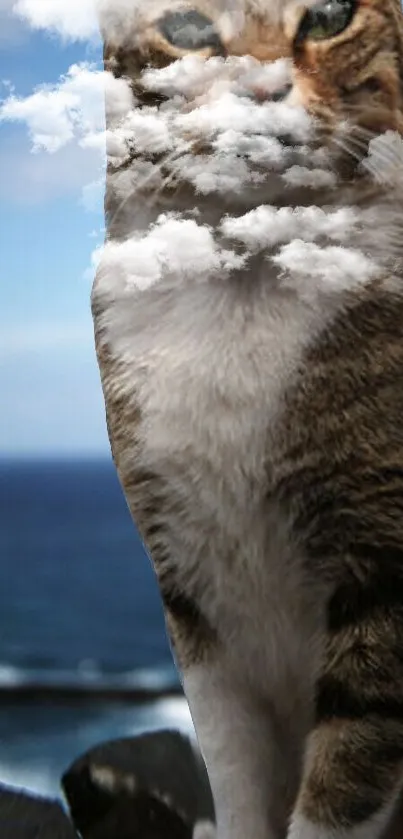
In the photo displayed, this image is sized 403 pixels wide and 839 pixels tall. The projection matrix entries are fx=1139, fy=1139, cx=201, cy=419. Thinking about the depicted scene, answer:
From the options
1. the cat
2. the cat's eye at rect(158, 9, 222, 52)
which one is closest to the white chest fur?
the cat

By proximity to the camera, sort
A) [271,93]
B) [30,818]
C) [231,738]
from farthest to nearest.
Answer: [30,818] → [231,738] → [271,93]

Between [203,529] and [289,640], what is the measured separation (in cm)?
13

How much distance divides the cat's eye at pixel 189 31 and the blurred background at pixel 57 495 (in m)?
0.13

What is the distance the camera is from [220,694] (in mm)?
1098

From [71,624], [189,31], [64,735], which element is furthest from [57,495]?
[189,31]

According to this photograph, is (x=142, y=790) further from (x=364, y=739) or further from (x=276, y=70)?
(x=276, y=70)

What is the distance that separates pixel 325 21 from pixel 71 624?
2.19 feet

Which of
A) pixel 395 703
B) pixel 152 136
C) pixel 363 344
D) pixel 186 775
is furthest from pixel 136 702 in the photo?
pixel 152 136

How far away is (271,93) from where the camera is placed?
98 cm

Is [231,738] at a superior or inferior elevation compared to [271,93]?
inferior

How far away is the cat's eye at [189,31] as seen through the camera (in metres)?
1.00

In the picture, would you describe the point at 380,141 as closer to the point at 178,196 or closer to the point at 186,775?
the point at 178,196

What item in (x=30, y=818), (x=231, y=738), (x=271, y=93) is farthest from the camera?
(x=30, y=818)

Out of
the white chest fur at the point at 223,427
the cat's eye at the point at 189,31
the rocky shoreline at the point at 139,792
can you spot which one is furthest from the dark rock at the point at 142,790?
the cat's eye at the point at 189,31
